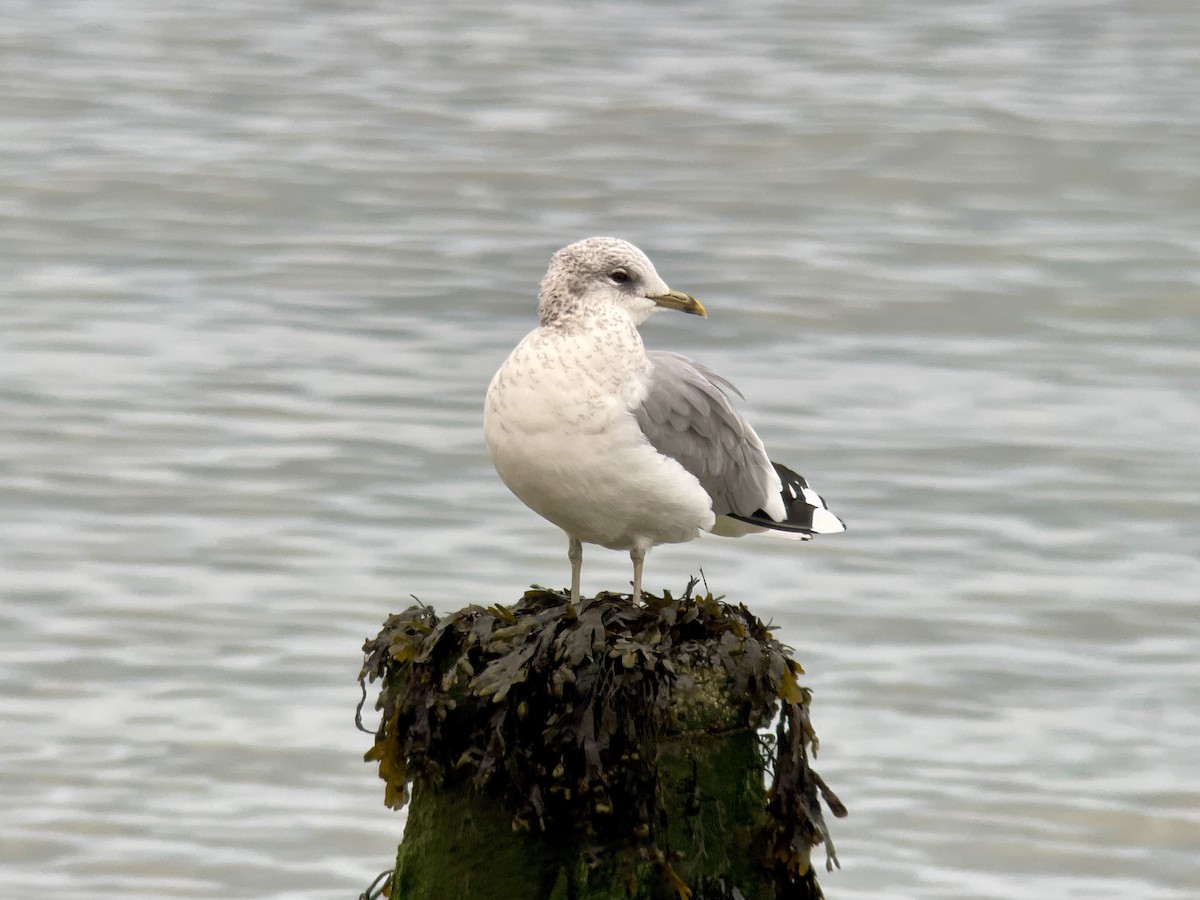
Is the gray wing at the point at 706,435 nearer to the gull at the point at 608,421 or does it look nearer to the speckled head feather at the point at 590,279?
the gull at the point at 608,421

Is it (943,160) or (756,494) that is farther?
(943,160)

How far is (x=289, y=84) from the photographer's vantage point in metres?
23.9

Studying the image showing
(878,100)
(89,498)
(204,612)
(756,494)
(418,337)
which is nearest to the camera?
(756,494)

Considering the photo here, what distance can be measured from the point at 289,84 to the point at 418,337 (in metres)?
9.70

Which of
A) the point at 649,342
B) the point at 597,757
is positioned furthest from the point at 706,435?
the point at 649,342

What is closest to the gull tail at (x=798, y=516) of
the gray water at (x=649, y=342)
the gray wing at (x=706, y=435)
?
the gray wing at (x=706, y=435)

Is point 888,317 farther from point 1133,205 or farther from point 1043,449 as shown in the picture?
point 1133,205

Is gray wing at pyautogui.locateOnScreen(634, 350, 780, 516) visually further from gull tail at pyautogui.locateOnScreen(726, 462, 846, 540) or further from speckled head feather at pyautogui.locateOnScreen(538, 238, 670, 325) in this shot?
speckled head feather at pyautogui.locateOnScreen(538, 238, 670, 325)

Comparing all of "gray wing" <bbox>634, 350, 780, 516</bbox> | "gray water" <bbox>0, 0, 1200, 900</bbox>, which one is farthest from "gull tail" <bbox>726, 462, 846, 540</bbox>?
"gray water" <bbox>0, 0, 1200, 900</bbox>

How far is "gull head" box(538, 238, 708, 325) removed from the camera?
5008mm

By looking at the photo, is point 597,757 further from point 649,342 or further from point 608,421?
point 649,342

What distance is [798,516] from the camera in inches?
225

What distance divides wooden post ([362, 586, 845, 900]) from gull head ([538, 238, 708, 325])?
713 millimetres

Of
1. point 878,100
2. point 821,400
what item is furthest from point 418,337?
point 878,100
